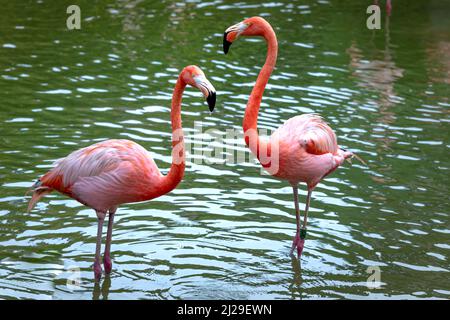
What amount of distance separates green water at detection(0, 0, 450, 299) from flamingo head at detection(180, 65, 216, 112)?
1.31 m

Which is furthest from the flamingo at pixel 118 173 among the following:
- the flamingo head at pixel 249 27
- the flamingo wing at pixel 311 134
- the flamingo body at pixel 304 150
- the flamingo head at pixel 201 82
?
the flamingo wing at pixel 311 134

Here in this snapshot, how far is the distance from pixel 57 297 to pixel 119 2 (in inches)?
349

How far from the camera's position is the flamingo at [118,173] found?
5633 mm

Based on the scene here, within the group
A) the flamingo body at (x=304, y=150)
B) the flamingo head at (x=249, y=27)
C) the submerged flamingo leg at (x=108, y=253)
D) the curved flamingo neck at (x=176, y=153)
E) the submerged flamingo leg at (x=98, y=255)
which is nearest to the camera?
the curved flamingo neck at (x=176, y=153)

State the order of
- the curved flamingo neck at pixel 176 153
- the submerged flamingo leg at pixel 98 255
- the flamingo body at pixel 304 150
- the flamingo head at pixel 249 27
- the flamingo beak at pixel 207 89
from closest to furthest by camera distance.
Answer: the flamingo beak at pixel 207 89 < the curved flamingo neck at pixel 176 153 < the submerged flamingo leg at pixel 98 255 < the flamingo head at pixel 249 27 < the flamingo body at pixel 304 150

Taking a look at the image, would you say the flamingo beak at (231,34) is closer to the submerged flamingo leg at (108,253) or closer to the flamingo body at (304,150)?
the flamingo body at (304,150)

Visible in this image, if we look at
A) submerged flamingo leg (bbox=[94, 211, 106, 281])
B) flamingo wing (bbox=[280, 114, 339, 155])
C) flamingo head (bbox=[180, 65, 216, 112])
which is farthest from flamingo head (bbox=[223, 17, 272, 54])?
submerged flamingo leg (bbox=[94, 211, 106, 281])

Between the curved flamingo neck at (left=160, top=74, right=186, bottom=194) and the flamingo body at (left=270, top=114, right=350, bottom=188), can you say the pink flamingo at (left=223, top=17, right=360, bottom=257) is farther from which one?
the curved flamingo neck at (left=160, top=74, right=186, bottom=194)

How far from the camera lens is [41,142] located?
8242 mm

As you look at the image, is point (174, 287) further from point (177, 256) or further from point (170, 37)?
point (170, 37)

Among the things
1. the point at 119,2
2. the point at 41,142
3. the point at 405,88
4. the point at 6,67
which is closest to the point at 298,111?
the point at 405,88

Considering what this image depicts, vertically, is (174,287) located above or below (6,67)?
below

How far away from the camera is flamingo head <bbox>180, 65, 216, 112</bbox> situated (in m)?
5.34

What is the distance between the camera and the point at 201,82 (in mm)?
5449
